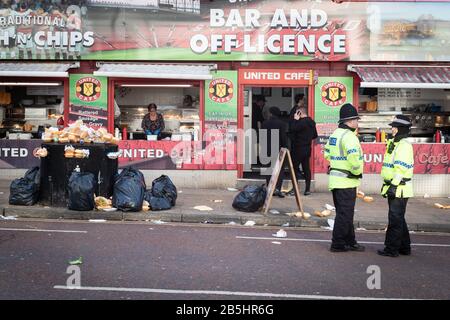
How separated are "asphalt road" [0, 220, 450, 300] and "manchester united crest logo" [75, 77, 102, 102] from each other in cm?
522

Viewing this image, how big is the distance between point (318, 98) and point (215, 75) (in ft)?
8.18

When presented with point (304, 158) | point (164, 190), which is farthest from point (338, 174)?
point (304, 158)

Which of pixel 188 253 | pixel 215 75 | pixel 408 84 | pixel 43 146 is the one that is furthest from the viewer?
pixel 215 75

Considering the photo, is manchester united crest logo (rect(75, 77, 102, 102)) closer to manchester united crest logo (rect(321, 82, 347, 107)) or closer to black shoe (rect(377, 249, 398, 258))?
manchester united crest logo (rect(321, 82, 347, 107))

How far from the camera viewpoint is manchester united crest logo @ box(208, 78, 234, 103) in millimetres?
14922

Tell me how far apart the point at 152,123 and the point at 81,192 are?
14.5ft

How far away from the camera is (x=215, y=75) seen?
14.9 m

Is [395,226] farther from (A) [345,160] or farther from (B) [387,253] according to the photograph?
A: (A) [345,160]

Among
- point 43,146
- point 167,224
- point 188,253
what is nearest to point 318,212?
point 167,224

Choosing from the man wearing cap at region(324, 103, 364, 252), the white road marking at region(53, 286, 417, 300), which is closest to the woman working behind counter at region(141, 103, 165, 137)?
the man wearing cap at region(324, 103, 364, 252)

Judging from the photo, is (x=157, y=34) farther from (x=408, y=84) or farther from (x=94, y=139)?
(x=408, y=84)

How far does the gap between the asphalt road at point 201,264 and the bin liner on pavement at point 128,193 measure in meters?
0.69

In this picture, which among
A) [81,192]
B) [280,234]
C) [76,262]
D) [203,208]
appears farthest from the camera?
[203,208]

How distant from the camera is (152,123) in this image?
1507 centimetres
